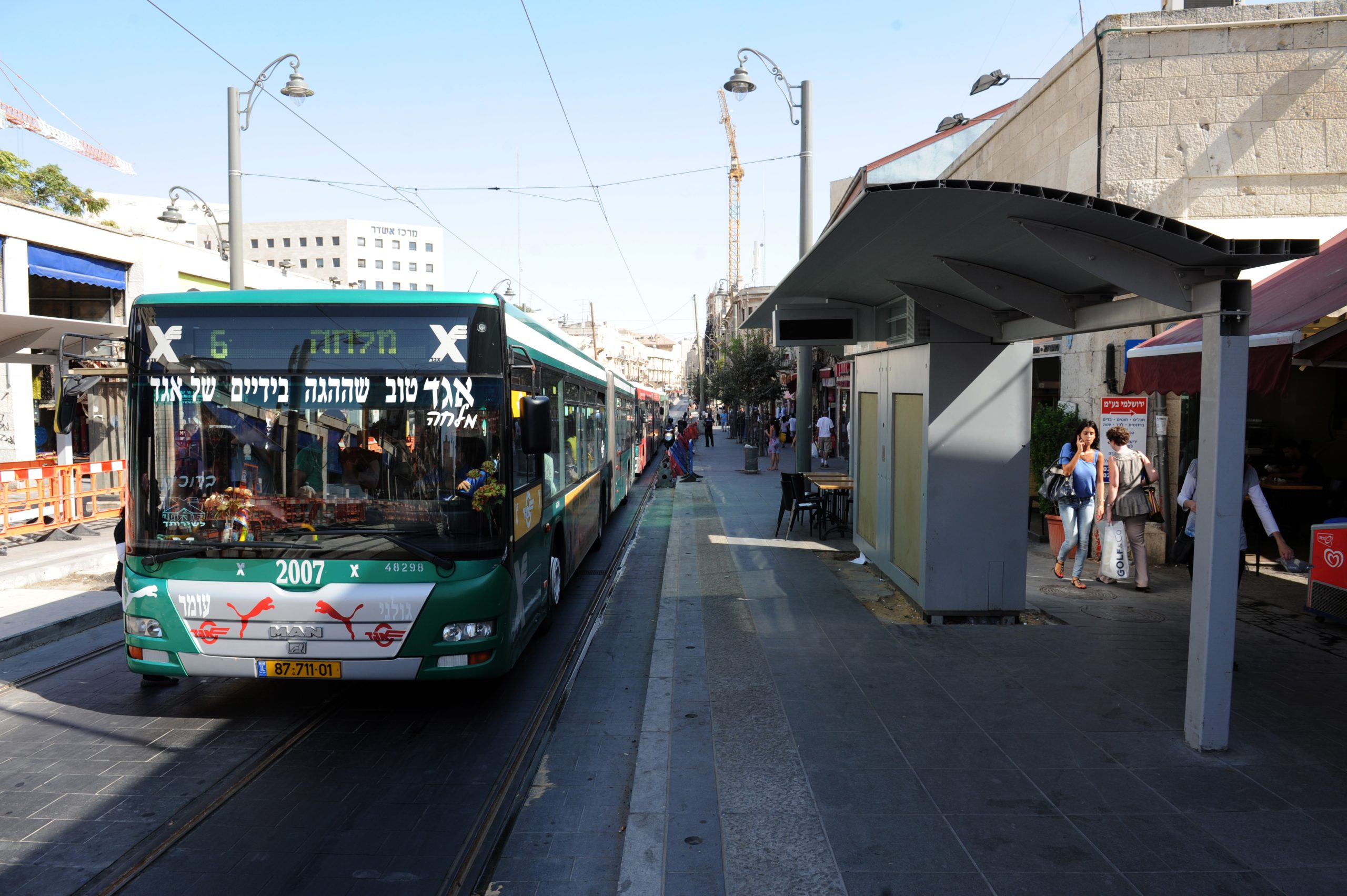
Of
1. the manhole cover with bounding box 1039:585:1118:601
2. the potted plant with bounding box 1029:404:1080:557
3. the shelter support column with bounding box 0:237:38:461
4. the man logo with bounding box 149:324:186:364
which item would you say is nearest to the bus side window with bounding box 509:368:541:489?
the man logo with bounding box 149:324:186:364

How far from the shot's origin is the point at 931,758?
4840 millimetres

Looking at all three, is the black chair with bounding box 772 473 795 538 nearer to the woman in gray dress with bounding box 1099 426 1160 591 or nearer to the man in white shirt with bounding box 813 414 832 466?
the woman in gray dress with bounding box 1099 426 1160 591

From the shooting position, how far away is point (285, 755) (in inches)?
203

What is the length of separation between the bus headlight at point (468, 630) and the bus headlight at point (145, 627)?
1.76 meters

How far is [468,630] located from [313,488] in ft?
4.23

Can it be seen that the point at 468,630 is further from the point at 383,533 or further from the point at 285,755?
the point at 285,755

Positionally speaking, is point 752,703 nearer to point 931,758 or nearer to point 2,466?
point 931,758

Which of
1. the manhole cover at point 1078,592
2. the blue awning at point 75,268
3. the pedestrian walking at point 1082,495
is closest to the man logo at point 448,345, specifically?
the manhole cover at point 1078,592

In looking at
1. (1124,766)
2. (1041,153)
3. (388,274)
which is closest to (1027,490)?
(1124,766)

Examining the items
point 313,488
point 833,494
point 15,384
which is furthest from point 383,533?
point 15,384

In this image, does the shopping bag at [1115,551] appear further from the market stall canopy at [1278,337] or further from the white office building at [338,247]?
the white office building at [338,247]

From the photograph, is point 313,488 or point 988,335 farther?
point 988,335

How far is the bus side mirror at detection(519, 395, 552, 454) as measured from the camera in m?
5.71

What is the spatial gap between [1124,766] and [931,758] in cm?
102
